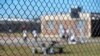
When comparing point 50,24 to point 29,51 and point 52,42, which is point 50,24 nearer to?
point 29,51

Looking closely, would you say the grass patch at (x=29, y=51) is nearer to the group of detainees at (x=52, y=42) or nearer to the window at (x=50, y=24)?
the group of detainees at (x=52, y=42)

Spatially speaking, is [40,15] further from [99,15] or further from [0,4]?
[99,15]

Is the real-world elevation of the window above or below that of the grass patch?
above

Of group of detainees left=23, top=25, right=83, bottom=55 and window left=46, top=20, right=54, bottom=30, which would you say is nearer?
window left=46, top=20, right=54, bottom=30

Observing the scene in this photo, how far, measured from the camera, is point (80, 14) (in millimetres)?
4906

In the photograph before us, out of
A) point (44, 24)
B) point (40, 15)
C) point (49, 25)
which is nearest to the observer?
point (40, 15)

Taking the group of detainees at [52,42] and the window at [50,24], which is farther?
the group of detainees at [52,42]

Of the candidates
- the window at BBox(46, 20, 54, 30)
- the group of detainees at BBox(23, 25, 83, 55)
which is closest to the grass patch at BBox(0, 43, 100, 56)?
the group of detainees at BBox(23, 25, 83, 55)

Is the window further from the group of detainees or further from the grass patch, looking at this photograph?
the grass patch

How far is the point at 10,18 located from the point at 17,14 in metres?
0.12

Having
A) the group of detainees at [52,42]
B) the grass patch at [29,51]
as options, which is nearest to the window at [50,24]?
the group of detainees at [52,42]

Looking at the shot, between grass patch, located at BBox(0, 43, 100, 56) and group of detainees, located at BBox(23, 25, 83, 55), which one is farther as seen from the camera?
group of detainees, located at BBox(23, 25, 83, 55)

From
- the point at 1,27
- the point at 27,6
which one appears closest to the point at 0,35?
the point at 1,27

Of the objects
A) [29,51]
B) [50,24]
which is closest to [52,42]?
[29,51]
